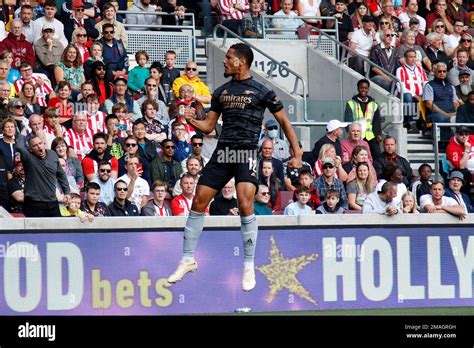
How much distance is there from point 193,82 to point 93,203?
535 centimetres

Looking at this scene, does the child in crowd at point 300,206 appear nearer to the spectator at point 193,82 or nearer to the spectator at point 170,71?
the spectator at point 193,82

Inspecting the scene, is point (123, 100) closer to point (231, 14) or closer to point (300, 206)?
point (300, 206)

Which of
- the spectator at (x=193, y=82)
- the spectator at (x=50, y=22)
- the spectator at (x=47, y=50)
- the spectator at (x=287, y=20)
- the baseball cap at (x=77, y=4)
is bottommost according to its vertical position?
the spectator at (x=193, y=82)

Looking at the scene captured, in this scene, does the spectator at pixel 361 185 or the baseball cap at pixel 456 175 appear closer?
the spectator at pixel 361 185

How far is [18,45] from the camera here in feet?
70.4

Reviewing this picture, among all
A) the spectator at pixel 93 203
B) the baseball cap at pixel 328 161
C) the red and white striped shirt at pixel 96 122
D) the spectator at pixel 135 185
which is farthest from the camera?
the red and white striped shirt at pixel 96 122

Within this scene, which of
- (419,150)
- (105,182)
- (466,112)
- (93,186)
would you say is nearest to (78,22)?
(105,182)

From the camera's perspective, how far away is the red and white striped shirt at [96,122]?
66.2ft

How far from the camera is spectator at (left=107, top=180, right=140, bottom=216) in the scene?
17.8 metres

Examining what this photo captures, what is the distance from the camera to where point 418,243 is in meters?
17.8

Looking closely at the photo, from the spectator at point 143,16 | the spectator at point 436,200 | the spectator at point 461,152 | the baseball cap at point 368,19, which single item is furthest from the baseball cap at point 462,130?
the spectator at point 143,16

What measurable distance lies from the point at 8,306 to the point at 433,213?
5.46 metres

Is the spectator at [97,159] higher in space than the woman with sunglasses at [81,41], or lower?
lower

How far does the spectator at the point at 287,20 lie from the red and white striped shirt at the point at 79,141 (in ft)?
21.2
